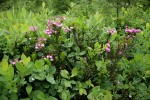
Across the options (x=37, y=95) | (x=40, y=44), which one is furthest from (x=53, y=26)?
(x=37, y=95)

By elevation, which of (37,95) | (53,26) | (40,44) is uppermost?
(53,26)

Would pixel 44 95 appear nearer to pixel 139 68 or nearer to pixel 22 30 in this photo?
pixel 22 30

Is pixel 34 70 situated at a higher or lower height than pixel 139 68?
higher

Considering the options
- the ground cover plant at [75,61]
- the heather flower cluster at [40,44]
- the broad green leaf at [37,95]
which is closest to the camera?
the broad green leaf at [37,95]

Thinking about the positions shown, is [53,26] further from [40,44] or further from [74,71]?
[74,71]

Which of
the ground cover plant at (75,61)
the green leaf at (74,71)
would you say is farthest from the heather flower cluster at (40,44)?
the green leaf at (74,71)

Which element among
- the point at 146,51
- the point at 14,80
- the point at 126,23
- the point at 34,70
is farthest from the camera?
the point at 126,23

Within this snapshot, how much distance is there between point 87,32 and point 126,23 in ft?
4.13

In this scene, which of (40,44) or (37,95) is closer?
(37,95)

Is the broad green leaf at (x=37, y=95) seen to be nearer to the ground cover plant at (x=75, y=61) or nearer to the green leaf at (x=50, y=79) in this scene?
the ground cover plant at (x=75, y=61)

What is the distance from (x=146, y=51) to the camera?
2891 millimetres

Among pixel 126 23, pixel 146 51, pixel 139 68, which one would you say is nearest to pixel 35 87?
pixel 139 68

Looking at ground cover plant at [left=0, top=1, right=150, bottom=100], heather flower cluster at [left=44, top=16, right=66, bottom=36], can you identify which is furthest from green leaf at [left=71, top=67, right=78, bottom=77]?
heather flower cluster at [left=44, top=16, right=66, bottom=36]

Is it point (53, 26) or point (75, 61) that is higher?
point (53, 26)
